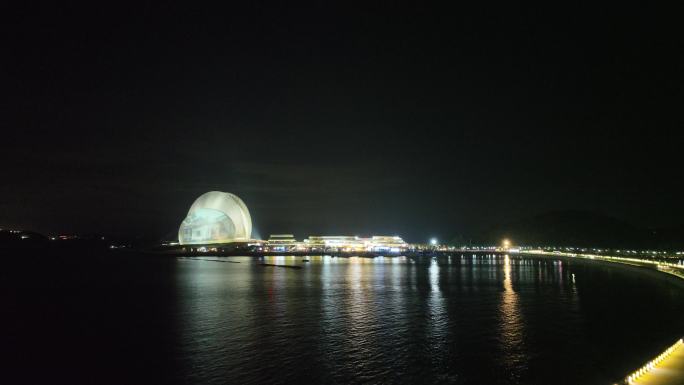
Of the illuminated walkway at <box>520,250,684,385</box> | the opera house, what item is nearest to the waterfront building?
the opera house

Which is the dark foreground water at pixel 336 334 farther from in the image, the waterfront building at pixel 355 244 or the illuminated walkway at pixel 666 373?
the waterfront building at pixel 355 244

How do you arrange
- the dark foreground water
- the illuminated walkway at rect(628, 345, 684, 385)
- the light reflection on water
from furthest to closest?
1. the dark foreground water
2. the light reflection on water
3. the illuminated walkway at rect(628, 345, 684, 385)

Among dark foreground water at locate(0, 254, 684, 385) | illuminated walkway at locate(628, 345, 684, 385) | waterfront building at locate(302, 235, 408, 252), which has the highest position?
waterfront building at locate(302, 235, 408, 252)

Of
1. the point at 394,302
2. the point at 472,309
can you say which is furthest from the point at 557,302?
the point at 394,302

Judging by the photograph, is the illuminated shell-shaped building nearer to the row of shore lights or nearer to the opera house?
the opera house

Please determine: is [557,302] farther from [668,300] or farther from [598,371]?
[598,371]

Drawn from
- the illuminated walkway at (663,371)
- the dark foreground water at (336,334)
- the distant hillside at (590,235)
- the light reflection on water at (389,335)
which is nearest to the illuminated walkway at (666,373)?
the illuminated walkway at (663,371)

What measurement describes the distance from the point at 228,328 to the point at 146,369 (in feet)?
19.8

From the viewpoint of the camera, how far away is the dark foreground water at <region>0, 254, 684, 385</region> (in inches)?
596

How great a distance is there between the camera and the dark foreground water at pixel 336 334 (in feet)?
49.6

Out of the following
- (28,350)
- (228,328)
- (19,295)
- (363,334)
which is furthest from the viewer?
(19,295)

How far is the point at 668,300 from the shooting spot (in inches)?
1173

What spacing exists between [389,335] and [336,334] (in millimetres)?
2122

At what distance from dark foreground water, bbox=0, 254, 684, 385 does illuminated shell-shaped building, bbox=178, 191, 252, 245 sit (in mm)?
74744
